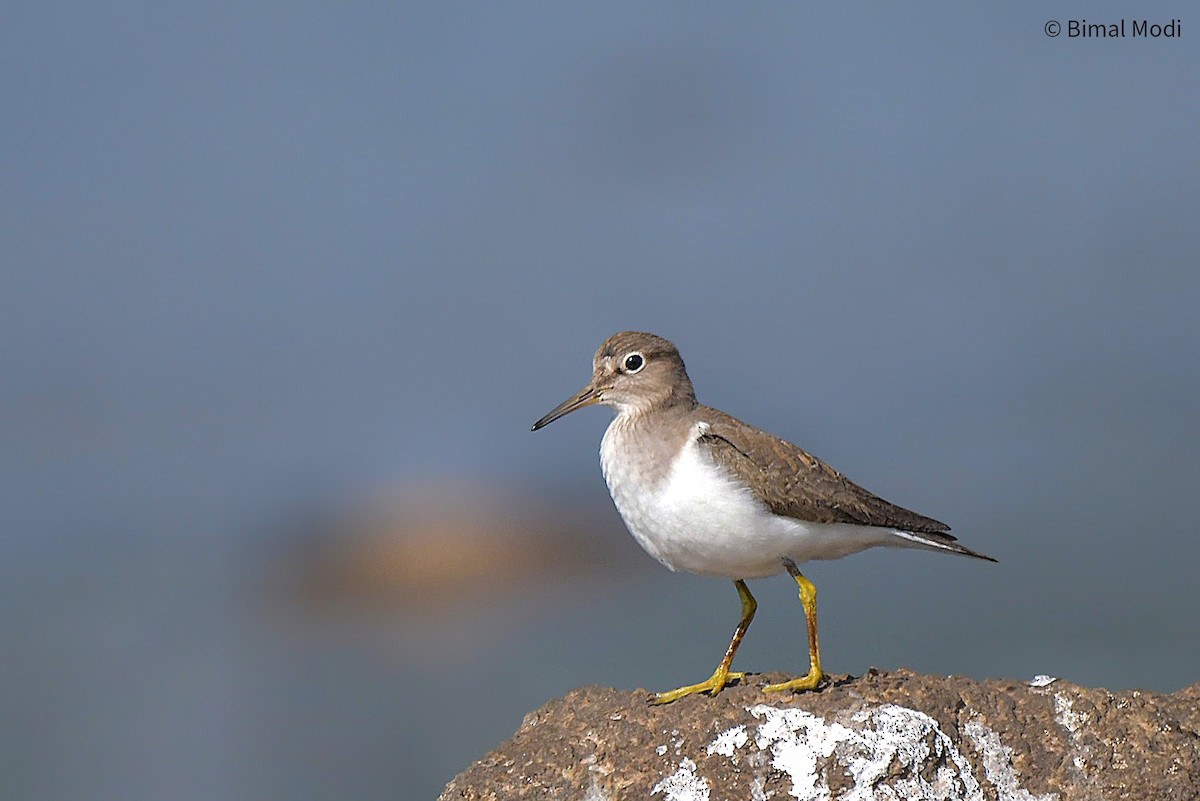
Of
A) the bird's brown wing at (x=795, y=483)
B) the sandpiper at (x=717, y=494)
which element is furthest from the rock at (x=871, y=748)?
the bird's brown wing at (x=795, y=483)

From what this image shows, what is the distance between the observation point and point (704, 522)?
299 inches

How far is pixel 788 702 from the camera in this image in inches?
297

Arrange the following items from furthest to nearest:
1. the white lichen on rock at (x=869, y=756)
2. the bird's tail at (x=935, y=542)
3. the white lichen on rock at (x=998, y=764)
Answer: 1. the bird's tail at (x=935, y=542)
2. the white lichen on rock at (x=998, y=764)
3. the white lichen on rock at (x=869, y=756)

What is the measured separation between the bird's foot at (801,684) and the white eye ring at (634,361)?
219 cm

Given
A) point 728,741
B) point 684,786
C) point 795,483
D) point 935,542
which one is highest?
point 795,483

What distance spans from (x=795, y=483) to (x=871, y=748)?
168cm

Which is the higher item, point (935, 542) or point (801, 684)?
point (935, 542)

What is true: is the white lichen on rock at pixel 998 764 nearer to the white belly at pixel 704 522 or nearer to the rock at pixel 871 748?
the rock at pixel 871 748

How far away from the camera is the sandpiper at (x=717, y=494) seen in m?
7.66

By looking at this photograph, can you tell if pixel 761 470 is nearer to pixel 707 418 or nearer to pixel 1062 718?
pixel 707 418

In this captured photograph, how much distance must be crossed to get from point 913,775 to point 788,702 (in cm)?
86

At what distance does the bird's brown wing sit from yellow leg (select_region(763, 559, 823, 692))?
393mm

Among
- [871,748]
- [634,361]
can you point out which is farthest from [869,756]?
[634,361]

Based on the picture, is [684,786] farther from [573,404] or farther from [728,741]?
[573,404]
